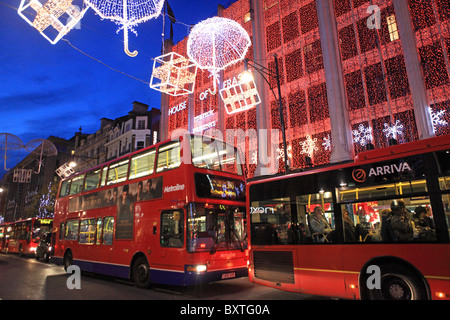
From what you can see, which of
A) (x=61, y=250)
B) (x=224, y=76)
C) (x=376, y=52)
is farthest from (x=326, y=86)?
(x=61, y=250)

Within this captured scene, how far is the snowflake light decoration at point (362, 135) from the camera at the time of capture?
1611 cm

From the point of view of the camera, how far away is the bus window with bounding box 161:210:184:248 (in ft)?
28.0

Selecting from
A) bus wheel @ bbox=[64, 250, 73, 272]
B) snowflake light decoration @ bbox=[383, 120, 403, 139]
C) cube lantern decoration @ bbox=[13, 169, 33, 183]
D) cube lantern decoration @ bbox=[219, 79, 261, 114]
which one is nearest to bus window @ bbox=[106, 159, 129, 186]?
bus wheel @ bbox=[64, 250, 73, 272]

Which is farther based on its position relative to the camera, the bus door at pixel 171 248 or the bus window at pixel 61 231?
the bus window at pixel 61 231

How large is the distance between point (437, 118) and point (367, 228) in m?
11.5

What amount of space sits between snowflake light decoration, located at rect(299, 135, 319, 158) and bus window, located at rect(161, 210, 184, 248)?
482 inches

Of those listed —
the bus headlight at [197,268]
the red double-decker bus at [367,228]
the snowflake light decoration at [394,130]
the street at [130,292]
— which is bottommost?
the street at [130,292]

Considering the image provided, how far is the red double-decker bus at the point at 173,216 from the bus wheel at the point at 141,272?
3 cm

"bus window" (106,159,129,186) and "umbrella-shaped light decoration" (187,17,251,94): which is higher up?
"umbrella-shaped light decoration" (187,17,251,94)

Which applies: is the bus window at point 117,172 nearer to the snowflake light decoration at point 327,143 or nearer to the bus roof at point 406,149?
the bus roof at point 406,149

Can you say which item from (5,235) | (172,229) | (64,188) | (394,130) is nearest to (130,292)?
(172,229)

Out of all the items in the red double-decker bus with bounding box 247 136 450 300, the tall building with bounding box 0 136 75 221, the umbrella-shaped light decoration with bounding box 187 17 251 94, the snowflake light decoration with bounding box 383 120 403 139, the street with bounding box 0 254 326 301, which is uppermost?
the tall building with bounding box 0 136 75 221

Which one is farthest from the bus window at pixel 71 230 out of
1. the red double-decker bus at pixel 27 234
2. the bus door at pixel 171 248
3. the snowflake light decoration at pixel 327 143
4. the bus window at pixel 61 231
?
the snowflake light decoration at pixel 327 143

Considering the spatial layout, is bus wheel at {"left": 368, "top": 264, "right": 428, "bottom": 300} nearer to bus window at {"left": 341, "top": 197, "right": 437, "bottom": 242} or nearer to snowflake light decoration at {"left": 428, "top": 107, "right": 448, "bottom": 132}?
bus window at {"left": 341, "top": 197, "right": 437, "bottom": 242}
